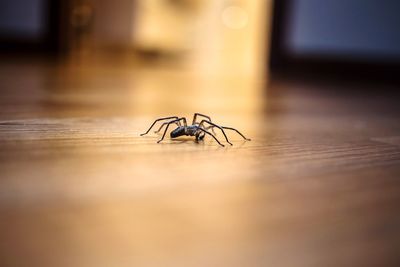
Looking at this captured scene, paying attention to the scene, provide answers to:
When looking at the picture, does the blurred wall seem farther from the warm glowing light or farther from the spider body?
the spider body

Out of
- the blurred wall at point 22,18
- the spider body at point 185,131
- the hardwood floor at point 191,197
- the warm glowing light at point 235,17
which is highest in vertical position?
the warm glowing light at point 235,17

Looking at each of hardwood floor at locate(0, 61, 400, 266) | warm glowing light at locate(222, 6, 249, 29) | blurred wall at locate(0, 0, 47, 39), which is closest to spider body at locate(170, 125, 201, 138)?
hardwood floor at locate(0, 61, 400, 266)

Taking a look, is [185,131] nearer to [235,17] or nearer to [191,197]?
[191,197]

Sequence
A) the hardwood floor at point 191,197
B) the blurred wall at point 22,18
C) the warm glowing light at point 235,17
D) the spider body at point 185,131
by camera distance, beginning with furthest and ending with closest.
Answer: the warm glowing light at point 235,17 → the blurred wall at point 22,18 → the spider body at point 185,131 → the hardwood floor at point 191,197

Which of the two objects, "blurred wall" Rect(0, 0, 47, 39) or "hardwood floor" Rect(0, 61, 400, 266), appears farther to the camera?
"blurred wall" Rect(0, 0, 47, 39)

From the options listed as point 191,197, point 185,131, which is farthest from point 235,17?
point 191,197

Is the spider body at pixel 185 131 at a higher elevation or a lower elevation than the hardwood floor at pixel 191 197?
higher

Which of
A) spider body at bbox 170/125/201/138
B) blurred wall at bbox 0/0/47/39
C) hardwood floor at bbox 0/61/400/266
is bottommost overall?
hardwood floor at bbox 0/61/400/266

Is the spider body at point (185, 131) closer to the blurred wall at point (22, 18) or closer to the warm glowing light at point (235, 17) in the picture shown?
the blurred wall at point (22, 18)

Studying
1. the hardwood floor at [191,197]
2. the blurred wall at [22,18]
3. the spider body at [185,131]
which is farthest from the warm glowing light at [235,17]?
the spider body at [185,131]
